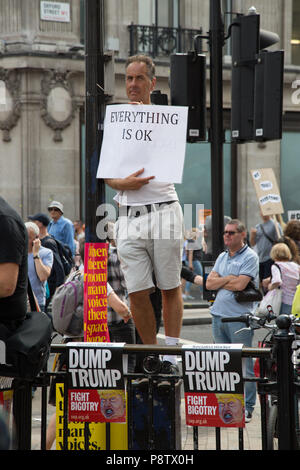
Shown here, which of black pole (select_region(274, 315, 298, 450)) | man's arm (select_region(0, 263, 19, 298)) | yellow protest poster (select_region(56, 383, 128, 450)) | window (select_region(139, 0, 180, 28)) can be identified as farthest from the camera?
window (select_region(139, 0, 180, 28))

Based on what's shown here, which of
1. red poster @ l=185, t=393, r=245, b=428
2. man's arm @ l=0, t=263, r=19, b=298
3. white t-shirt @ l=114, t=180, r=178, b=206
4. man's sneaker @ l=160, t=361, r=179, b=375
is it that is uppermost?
white t-shirt @ l=114, t=180, r=178, b=206

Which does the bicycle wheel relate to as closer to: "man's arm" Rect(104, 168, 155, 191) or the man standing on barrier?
the man standing on barrier

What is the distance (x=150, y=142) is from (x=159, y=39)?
57.4 ft

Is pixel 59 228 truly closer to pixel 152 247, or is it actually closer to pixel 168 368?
pixel 152 247

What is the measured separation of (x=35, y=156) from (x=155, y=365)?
16530mm

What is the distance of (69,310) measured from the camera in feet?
21.4

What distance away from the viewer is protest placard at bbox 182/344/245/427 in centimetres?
459

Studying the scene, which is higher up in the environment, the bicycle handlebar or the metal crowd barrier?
the bicycle handlebar

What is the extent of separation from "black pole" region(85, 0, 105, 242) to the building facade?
14.2 metres

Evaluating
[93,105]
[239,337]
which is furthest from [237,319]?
[239,337]

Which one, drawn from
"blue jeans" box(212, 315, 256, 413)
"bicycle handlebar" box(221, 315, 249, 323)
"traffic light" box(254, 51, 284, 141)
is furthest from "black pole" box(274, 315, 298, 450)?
"traffic light" box(254, 51, 284, 141)
